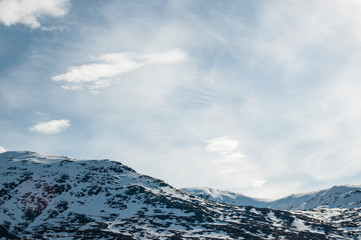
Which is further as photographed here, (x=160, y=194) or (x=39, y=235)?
(x=160, y=194)

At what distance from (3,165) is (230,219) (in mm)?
140906

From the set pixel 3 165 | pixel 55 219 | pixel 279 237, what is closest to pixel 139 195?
pixel 55 219

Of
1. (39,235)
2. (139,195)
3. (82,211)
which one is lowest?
(39,235)

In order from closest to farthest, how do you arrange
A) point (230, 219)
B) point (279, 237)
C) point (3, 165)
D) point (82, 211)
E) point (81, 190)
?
point (279, 237)
point (82, 211)
point (230, 219)
point (81, 190)
point (3, 165)

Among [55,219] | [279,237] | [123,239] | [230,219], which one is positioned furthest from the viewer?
[230,219]

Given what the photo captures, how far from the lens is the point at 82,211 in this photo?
13888 cm

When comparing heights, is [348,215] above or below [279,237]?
above

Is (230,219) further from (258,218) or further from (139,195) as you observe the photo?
(139,195)

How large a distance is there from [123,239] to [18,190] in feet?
265

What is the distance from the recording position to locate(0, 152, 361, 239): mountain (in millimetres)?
114938

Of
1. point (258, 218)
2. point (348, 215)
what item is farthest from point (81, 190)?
point (348, 215)

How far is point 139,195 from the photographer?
16625 cm

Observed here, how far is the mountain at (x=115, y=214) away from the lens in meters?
115

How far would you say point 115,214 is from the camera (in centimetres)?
13838
